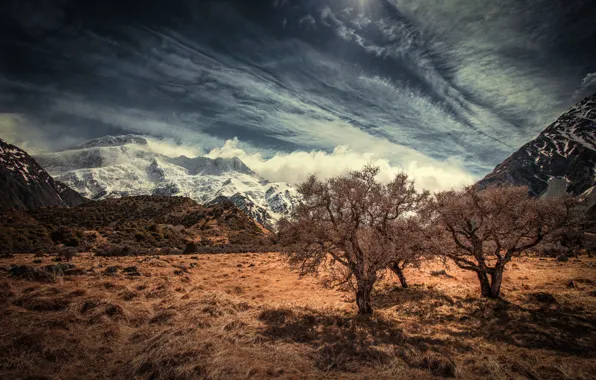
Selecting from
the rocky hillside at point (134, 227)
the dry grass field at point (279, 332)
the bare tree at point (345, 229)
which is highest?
the bare tree at point (345, 229)

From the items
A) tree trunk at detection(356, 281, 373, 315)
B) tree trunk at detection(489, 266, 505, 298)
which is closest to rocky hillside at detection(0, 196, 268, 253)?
tree trunk at detection(356, 281, 373, 315)

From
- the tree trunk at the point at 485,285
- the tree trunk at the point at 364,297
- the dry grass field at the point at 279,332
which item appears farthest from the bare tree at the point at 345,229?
the tree trunk at the point at 485,285

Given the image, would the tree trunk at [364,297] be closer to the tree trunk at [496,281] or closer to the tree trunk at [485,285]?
the tree trunk at [485,285]

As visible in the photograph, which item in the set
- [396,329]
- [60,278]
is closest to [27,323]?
[60,278]

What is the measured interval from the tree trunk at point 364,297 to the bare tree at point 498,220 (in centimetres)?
727

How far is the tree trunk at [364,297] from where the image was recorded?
1611 cm

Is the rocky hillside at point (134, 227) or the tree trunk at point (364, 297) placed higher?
the tree trunk at point (364, 297)

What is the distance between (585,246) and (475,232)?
1530 inches

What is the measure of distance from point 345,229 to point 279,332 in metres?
6.69

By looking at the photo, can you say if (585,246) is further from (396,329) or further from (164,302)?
(164,302)

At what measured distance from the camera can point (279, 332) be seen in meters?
13.2

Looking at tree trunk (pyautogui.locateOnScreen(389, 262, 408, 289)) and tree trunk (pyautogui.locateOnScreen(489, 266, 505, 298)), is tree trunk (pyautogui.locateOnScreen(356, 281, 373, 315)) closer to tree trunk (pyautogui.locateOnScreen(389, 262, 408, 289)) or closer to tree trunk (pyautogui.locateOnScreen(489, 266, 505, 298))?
tree trunk (pyautogui.locateOnScreen(389, 262, 408, 289))

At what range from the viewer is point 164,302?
16266 mm

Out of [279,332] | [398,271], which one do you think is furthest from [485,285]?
[279,332]
